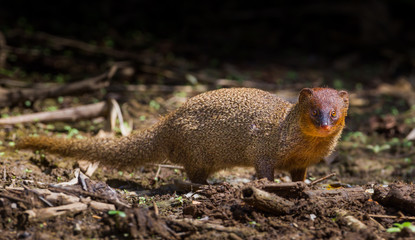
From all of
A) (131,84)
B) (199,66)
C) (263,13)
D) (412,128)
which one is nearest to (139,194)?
(131,84)

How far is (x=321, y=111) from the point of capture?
3752mm

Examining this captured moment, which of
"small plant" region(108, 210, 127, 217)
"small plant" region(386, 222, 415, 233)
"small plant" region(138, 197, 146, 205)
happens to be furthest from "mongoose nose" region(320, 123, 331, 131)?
"small plant" region(108, 210, 127, 217)

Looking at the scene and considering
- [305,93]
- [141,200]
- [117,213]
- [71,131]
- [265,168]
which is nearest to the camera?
[117,213]

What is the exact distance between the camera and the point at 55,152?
15.3 feet

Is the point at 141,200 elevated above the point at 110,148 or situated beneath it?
situated beneath

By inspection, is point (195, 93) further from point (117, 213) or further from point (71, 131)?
point (117, 213)

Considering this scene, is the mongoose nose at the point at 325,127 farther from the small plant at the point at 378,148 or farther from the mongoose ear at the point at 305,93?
the small plant at the point at 378,148

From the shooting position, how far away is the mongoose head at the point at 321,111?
147 inches

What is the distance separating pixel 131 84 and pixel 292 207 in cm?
485

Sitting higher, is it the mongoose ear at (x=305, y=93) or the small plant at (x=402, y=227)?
the mongoose ear at (x=305, y=93)

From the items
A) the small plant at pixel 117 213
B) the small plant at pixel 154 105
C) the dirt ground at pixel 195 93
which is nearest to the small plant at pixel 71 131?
the dirt ground at pixel 195 93

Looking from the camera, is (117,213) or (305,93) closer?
(117,213)

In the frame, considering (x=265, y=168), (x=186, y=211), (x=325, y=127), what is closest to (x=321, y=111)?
(x=325, y=127)

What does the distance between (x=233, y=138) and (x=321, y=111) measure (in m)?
0.92
